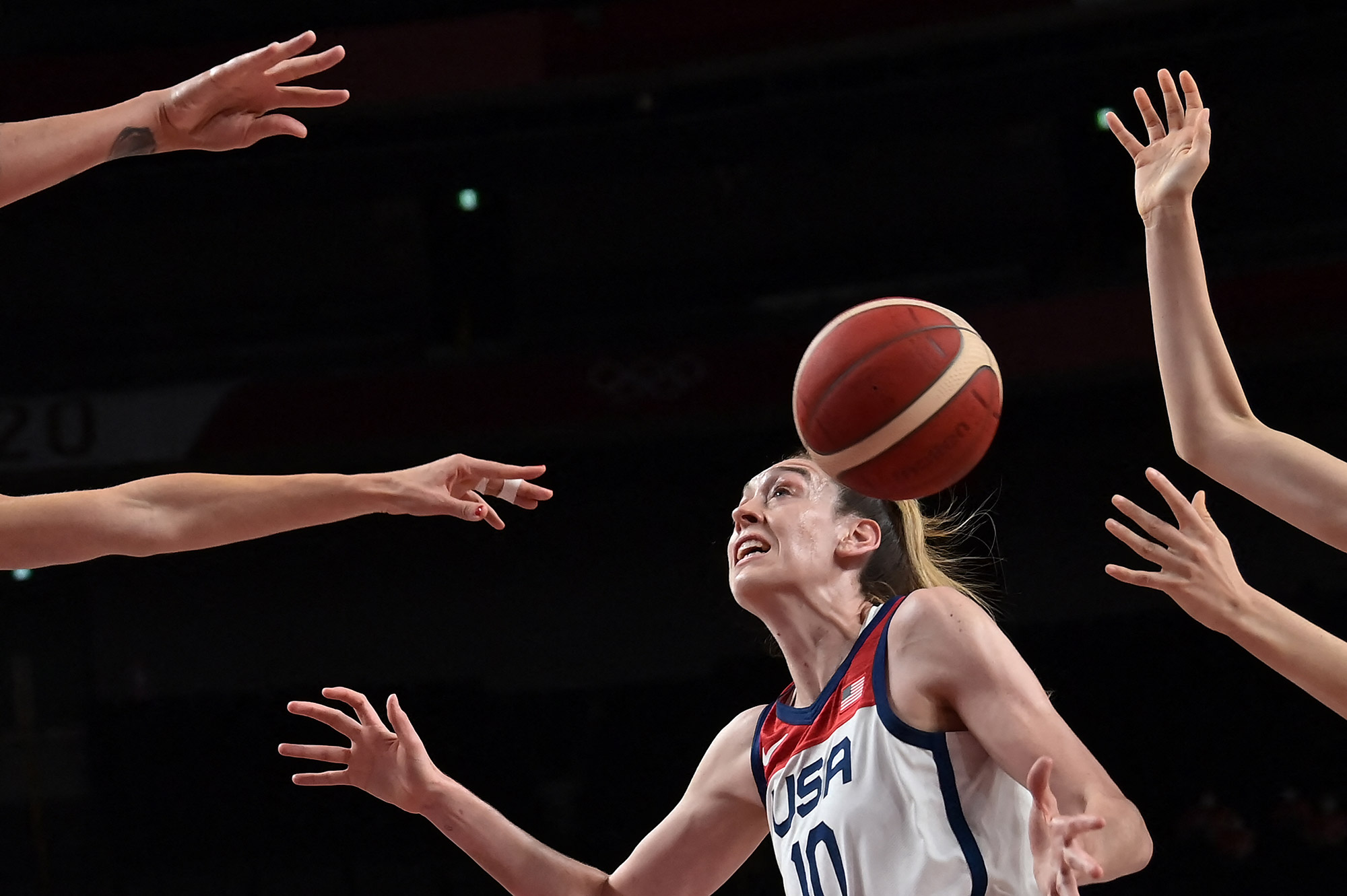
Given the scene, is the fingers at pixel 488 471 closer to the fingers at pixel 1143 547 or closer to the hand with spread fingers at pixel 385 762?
the hand with spread fingers at pixel 385 762

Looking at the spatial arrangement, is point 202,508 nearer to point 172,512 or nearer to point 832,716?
point 172,512

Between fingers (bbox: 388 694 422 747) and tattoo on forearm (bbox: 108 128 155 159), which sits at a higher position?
tattoo on forearm (bbox: 108 128 155 159)

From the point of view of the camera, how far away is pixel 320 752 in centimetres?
295

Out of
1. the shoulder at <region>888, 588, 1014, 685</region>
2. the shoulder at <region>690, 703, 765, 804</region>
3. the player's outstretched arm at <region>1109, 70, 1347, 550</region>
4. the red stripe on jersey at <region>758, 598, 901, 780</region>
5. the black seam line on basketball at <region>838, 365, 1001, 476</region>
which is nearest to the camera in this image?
the player's outstretched arm at <region>1109, 70, 1347, 550</region>

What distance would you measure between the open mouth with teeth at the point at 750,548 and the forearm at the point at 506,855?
80 cm

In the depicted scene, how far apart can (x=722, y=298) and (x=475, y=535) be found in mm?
2724

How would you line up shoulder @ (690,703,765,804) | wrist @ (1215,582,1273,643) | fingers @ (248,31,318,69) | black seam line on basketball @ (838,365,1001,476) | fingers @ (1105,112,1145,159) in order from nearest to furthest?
wrist @ (1215,582,1273,643)
fingers @ (248,31,318,69)
fingers @ (1105,112,1145,159)
black seam line on basketball @ (838,365,1001,476)
shoulder @ (690,703,765,804)

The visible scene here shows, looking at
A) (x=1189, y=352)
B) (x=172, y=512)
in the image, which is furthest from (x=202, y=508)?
(x=1189, y=352)

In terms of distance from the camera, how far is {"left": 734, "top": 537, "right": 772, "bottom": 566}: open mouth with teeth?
2975 millimetres

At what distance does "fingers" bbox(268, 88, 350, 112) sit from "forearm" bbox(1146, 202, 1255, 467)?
4.70 ft

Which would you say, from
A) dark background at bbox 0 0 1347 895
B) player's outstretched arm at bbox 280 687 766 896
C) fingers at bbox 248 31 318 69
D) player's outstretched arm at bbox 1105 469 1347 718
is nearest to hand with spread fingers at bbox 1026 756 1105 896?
player's outstretched arm at bbox 1105 469 1347 718

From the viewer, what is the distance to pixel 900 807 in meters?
2.48

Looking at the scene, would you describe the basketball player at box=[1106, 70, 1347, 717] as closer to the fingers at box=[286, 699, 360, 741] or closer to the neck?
the neck

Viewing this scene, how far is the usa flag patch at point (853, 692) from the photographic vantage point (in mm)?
2643
